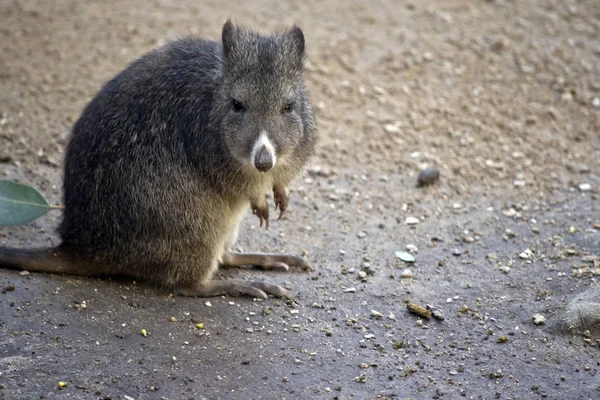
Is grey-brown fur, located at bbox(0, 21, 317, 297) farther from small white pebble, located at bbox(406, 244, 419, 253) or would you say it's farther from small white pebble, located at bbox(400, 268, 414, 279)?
small white pebble, located at bbox(406, 244, 419, 253)

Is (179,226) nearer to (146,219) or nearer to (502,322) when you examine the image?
(146,219)

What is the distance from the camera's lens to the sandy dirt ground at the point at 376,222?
5043 mm

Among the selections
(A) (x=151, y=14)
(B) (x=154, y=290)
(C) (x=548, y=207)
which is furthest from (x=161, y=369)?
(A) (x=151, y=14)

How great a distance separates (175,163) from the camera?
228 inches

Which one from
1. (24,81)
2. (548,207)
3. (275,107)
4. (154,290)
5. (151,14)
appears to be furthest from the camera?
(151,14)

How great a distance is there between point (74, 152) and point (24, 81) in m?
3.44

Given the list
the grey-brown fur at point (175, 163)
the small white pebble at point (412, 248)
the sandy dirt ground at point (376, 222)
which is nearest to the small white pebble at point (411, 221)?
the sandy dirt ground at point (376, 222)

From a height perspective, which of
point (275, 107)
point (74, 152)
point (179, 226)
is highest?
point (275, 107)

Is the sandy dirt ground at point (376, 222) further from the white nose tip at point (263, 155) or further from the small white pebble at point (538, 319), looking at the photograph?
the white nose tip at point (263, 155)

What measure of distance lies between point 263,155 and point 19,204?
7.33 feet

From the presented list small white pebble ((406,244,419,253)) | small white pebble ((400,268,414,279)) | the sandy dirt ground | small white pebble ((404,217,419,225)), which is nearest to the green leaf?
the sandy dirt ground

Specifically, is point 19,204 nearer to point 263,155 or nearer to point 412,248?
point 263,155

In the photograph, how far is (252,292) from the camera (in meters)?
5.94

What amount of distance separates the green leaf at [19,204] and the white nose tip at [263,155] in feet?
6.56
